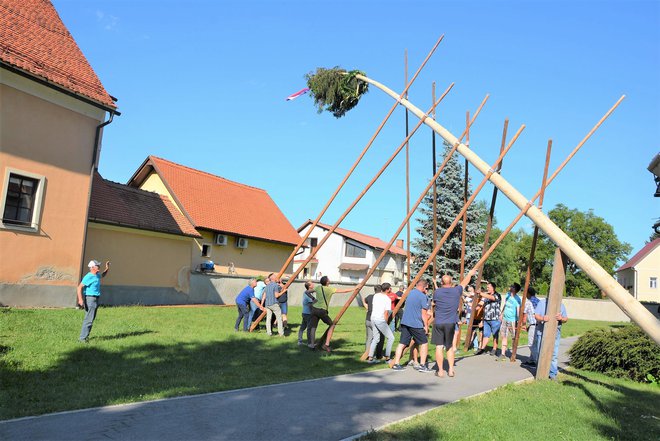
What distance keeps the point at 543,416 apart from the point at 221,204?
25.9 meters

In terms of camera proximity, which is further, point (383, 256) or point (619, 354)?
point (383, 256)

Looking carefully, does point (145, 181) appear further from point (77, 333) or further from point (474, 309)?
point (474, 309)

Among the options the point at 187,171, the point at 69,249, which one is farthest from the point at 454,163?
the point at 69,249

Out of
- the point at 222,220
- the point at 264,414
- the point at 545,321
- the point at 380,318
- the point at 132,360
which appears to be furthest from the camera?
the point at 222,220

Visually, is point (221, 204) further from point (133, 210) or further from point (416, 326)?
point (416, 326)

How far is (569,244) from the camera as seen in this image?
31.6ft

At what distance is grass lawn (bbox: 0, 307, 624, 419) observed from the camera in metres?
6.69

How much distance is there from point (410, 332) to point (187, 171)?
23945mm

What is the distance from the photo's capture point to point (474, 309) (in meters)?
13.0

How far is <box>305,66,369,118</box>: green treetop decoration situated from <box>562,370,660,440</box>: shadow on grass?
29.9 feet

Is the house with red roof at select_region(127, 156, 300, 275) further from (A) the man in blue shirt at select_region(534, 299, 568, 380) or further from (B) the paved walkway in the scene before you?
(B) the paved walkway

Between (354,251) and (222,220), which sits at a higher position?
(354,251)

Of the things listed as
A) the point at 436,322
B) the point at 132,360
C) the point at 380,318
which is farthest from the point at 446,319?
the point at 132,360

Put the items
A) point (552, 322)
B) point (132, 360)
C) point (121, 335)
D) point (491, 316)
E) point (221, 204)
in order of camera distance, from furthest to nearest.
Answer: point (221, 204) → point (491, 316) → point (121, 335) → point (552, 322) → point (132, 360)
